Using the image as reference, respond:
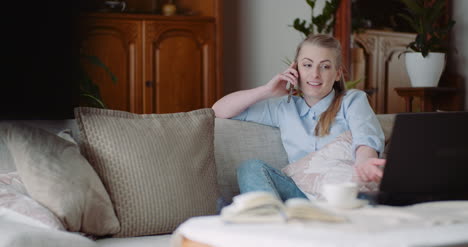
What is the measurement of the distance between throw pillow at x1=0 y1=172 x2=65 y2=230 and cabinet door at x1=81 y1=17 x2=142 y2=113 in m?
2.72

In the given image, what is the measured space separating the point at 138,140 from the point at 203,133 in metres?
0.24

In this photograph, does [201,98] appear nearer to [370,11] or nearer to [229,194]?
[370,11]

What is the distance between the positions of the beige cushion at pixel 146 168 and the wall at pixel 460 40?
3.48m

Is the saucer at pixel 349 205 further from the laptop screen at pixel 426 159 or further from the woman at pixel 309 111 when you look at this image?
the woman at pixel 309 111

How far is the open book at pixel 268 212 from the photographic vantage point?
1.33m

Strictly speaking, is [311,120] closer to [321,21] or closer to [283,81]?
[283,81]

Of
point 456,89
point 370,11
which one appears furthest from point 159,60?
point 456,89

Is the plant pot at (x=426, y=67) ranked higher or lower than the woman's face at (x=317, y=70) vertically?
lower

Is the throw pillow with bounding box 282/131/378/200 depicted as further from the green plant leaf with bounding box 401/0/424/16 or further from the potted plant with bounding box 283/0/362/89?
the potted plant with bounding box 283/0/362/89

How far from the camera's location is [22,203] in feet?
5.98

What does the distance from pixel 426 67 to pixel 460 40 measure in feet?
1.66

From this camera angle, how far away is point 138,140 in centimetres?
208

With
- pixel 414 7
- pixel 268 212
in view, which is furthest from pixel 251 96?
pixel 414 7

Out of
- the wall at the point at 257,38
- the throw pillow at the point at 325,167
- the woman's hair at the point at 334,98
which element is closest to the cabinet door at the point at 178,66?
the wall at the point at 257,38
